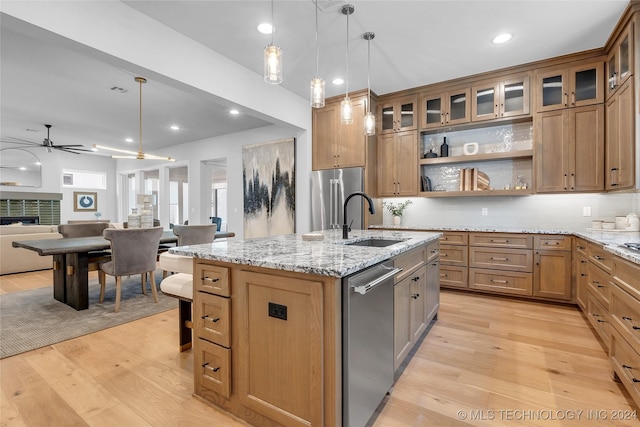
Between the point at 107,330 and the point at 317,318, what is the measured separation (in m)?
2.63

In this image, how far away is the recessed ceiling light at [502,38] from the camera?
118 inches

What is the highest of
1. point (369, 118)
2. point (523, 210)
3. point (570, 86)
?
point (570, 86)

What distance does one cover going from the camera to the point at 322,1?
8.12 ft

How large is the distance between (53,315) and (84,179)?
7619 millimetres

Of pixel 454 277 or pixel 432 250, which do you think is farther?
pixel 454 277

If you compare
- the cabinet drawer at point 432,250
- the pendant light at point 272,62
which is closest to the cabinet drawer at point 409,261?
the cabinet drawer at point 432,250

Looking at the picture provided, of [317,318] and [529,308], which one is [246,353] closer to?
[317,318]

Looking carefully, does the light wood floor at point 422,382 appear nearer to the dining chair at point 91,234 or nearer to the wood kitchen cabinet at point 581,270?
the wood kitchen cabinet at point 581,270

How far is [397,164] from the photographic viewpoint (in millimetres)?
4547

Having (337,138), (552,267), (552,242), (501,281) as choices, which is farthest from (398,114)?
(552,267)

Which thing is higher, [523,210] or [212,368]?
[523,210]

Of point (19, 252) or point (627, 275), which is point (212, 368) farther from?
point (19, 252)

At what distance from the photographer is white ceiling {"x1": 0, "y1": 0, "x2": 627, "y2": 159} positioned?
2.57 metres

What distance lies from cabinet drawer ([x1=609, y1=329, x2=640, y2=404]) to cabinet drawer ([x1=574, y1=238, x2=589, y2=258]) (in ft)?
3.83
